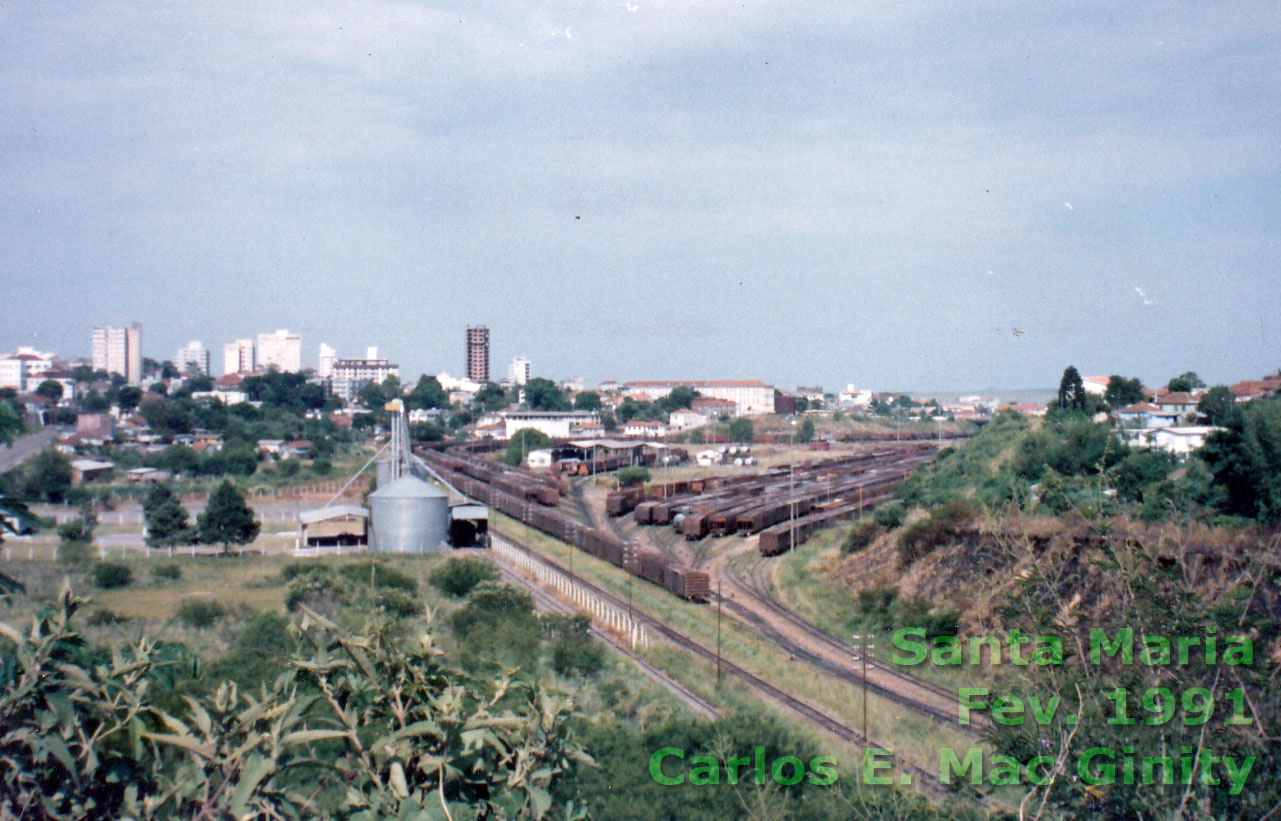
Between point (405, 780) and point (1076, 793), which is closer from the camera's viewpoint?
point (405, 780)

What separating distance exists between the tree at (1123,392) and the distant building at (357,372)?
3556 inches

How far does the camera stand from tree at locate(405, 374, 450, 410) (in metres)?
89.9

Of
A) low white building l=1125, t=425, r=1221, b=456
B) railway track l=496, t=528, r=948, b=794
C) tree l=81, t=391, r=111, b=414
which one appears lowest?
railway track l=496, t=528, r=948, b=794

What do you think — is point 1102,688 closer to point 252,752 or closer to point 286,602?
point 252,752

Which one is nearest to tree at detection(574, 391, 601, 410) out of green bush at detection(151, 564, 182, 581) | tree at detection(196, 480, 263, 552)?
tree at detection(196, 480, 263, 552)

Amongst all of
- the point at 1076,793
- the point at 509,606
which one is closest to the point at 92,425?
the point at 509,606

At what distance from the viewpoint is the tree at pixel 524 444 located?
185ft

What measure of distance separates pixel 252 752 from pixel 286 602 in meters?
17.3

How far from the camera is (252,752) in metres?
2.09

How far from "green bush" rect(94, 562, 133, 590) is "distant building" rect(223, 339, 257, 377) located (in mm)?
127889

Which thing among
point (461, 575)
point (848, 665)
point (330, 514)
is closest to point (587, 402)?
point (330, 514)

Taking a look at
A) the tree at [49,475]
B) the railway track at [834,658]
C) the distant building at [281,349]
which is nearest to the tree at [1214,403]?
the railway track at [834,658]

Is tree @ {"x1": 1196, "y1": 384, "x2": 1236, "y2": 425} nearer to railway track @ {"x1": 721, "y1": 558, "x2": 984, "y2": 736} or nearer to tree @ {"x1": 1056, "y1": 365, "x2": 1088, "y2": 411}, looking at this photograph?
tree @ {"x1": 1056, "y1": 365, "x2": 1088, "y2": 411}

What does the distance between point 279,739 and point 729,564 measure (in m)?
25.3
